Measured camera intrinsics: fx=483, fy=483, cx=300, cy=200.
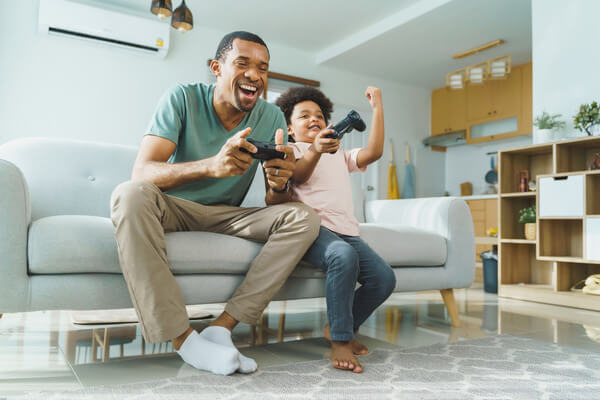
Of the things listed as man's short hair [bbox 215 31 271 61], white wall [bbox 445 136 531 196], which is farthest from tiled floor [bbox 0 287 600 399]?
white wall [bbox 445 136 531 196]

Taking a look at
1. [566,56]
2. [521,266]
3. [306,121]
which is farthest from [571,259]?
[306,121]

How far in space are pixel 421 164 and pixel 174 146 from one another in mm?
5446

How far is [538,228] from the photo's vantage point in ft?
11.0

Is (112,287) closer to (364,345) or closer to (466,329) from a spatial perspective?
(364,345)

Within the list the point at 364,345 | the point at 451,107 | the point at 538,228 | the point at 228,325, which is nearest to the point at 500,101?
the point at 451,107

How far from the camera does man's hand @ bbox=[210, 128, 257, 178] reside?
4.53 ft

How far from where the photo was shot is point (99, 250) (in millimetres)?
1414

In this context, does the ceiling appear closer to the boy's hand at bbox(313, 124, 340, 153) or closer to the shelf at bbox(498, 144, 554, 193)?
the shelf at bbox(498, 144, 554, 193)

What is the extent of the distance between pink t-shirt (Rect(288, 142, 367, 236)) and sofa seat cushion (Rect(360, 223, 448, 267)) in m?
0.20

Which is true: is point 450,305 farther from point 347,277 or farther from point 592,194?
point 592,194

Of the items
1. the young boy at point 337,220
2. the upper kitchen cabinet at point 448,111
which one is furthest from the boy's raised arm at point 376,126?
the upper kitchen cabinet at point 448,111

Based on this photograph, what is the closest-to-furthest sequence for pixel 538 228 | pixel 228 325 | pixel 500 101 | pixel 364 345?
1. pixel 228 325
2. pixel 364 345
3. pixel 538 228
4. pixel 500 101

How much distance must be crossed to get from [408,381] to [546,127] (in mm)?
2887

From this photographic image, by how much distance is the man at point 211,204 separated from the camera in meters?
1.31
